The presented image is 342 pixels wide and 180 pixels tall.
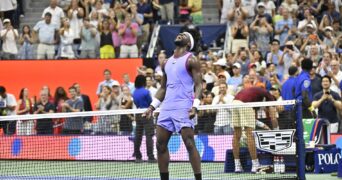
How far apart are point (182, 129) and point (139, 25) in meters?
13.5

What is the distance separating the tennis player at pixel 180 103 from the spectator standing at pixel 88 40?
13.1 metres

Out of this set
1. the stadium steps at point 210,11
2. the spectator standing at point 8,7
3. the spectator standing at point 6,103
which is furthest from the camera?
the spectator standing at point 8,7

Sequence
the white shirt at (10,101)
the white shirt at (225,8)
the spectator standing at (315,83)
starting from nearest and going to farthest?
the spectator standing at (315,83) → the white shirt at (10,101) → the white shirt at (225,8)

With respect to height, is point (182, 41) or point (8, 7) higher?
point (8, 7)

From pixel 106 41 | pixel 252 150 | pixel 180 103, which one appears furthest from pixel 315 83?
pixel 180 103

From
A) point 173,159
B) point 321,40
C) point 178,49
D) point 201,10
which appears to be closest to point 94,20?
point 201,10

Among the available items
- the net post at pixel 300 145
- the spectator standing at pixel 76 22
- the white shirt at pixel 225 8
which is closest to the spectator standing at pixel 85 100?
the spectator standing at pixel 76 22

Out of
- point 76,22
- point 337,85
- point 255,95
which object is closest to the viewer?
point 255,95

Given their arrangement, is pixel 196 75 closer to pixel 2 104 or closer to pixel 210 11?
pixel 2 104

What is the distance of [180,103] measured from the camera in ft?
48.8

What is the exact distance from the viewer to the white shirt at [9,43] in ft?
94.2

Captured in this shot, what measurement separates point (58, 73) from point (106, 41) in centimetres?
161

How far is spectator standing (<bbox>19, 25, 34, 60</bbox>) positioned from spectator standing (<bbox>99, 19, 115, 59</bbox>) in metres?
2.11

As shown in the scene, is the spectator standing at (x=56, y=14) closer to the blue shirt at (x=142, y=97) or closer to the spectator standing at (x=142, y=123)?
the spectator standing at (x=142, y=123)
